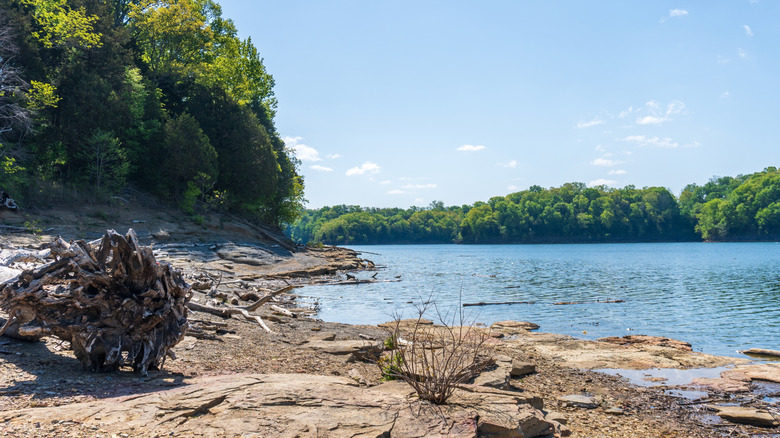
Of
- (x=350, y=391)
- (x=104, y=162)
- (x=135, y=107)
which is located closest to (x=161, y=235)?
(x=104, y=162)

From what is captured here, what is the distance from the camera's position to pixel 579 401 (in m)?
7.96

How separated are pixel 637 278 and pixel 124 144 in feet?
126

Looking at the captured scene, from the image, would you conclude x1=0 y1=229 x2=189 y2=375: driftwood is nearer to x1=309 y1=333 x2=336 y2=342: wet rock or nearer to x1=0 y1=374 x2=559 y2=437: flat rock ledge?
x1=0 y1=374 x2=559 y2=437: flat rock ledge

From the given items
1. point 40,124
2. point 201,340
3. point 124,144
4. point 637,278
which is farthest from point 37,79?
point 637,278

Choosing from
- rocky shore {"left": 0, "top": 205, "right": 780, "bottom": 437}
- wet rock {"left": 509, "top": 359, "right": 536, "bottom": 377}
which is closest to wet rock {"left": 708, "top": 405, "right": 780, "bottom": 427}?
rocky shore {"left": 0, "top": 205, "right": 780, "bottom": 437}

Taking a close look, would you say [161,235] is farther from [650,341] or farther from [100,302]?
[650,341]

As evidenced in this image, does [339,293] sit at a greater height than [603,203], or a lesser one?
lesser

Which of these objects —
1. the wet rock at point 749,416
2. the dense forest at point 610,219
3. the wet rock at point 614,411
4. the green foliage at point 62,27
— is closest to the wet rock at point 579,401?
the wet rock at point 614,411

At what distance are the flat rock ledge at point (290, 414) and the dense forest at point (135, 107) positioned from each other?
22.6 meters

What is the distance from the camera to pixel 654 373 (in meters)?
10.5

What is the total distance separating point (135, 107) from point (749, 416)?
115 feet

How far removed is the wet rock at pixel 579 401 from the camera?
782 centimetres

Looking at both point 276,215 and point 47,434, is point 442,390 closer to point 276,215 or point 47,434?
point 47,434

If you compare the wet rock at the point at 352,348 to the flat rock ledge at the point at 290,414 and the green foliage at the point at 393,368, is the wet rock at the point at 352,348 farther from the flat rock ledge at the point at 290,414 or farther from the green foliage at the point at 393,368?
the flat rock ledge at the point at 290,414
